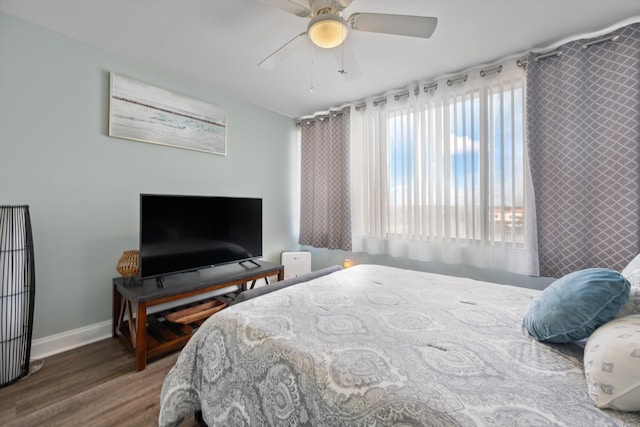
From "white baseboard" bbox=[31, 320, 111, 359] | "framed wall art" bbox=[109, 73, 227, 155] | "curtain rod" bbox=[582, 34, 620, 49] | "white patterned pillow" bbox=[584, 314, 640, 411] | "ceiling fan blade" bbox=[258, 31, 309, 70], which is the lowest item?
"white baseboard" bbox=[31, 320, 111, 359]

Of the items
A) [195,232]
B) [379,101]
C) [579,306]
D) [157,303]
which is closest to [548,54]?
[379,101]

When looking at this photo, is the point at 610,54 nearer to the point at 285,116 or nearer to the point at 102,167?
the point at 285,116

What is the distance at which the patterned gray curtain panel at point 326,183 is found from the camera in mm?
3279

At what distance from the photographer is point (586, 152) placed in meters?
1.95

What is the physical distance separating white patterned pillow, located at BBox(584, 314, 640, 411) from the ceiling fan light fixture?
1748mm

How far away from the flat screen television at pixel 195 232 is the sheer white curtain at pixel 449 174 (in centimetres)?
129

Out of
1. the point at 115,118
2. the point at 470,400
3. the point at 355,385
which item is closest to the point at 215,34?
the point at 115,118

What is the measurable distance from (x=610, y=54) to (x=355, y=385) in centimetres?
283

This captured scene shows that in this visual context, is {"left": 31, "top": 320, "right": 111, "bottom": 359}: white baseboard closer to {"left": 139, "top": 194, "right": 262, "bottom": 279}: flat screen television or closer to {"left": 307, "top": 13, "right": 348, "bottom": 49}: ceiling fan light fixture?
{"left": 139, "top": 194, "right": 262, "bottom": 279}: flat screen television

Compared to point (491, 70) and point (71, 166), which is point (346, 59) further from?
point (71, 166)

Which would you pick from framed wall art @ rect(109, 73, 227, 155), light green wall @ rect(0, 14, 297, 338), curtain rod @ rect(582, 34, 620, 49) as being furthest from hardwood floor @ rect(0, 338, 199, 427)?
curtain rod @ rect(582, 34, 620, 49)

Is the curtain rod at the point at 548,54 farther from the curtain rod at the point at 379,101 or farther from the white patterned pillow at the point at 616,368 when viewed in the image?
the white patterned pillow at the point at 616,368

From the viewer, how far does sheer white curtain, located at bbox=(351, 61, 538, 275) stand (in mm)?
2256

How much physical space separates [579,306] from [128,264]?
2.75 metres
